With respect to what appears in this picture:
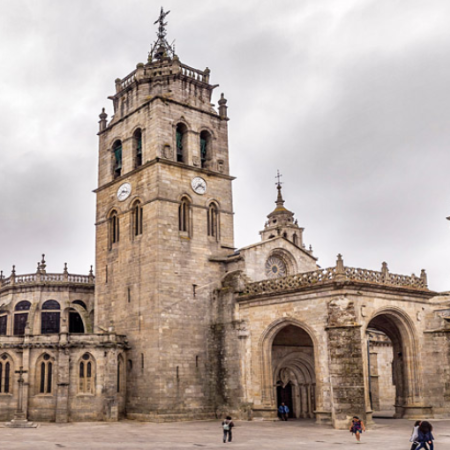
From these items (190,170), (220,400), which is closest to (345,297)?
(220,400)

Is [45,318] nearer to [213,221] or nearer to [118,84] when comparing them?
[213,221]

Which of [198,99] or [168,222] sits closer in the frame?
[168,222]

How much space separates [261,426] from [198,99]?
22.1 metres

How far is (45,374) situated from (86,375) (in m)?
2.48

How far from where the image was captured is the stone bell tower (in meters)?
34.8

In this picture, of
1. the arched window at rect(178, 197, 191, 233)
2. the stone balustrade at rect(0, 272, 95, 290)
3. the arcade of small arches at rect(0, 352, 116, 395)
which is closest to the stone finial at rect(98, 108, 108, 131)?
the arched window at rect(178, 197, 191, 233)

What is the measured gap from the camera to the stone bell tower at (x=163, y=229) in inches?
1368

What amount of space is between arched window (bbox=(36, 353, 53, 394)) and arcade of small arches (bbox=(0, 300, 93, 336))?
8645 mm

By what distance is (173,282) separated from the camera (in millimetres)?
35719

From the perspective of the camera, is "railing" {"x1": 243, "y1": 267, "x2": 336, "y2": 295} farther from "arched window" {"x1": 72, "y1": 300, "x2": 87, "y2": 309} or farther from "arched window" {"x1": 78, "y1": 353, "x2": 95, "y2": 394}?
"arched window" {"x1": 72, "y1": 300, "x2": 87, "y2": 309}

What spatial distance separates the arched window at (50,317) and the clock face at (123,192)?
10.3 meters

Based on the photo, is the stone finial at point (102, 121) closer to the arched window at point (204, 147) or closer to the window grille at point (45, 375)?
the arched window at point (204, 147)

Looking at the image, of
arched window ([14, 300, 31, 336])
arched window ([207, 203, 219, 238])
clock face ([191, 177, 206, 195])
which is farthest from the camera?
arched window ([14, 300, 31, 336])

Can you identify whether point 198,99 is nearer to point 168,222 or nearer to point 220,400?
point 168,222
